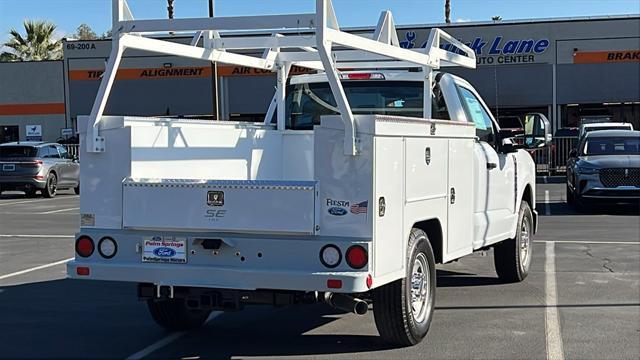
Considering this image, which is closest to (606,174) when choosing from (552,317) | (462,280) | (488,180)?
(462,280)

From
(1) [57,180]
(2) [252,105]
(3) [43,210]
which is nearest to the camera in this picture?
(3) [43,210]

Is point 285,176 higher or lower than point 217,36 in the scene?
lower

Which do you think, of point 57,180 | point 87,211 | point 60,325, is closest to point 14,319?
point 60,325

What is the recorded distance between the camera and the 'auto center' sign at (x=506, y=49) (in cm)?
3659

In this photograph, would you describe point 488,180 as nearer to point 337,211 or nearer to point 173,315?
point 337,211

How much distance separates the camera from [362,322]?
721 cm

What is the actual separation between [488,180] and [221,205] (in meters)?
Result: 3.26

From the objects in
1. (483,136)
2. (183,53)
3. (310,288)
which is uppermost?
(183,53)

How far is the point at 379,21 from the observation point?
25.2ft

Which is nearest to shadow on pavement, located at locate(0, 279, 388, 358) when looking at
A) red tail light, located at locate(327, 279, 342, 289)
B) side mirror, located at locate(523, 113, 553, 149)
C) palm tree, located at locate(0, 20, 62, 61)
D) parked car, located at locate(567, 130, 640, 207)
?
red tail light, located at locate(327, 279, 342, 289)

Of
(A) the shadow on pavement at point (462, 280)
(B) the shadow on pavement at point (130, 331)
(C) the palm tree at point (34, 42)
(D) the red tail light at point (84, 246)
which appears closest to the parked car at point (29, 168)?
(B) the shadow on pavement at point (130, 331)

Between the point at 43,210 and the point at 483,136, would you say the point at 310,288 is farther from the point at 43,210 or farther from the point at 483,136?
the point at 43,210

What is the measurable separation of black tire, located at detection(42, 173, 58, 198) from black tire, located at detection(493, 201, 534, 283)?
60.4 ft

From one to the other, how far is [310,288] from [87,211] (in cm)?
183
